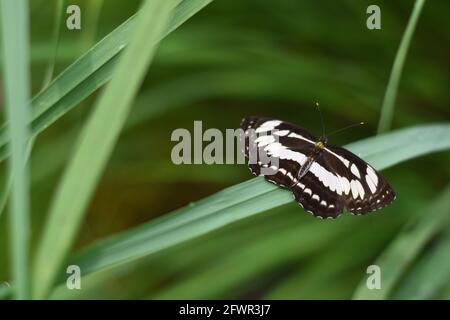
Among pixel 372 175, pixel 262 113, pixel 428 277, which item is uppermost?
pixel 262 113

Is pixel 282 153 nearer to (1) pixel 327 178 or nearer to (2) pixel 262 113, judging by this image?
(1) pixel 327 178

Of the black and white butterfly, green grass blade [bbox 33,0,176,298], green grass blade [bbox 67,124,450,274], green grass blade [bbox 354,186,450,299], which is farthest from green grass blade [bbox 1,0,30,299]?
green grass blade [bbox 354,186,450,299]

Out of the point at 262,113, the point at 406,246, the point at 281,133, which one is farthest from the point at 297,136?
the point at 262,113

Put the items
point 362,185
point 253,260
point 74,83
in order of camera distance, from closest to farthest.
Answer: point 74,83 < point 362,185 < point 253,260

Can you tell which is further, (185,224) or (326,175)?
Result: (326,175)

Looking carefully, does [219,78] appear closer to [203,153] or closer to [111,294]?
[203,153]

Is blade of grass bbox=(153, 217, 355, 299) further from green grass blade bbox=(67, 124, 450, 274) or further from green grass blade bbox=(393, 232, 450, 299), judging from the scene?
green grass blade bbox=(67, 124, 450, 274)

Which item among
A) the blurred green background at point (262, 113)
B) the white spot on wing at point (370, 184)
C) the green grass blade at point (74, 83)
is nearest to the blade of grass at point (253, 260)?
the blurred green background at point (262, 113)
